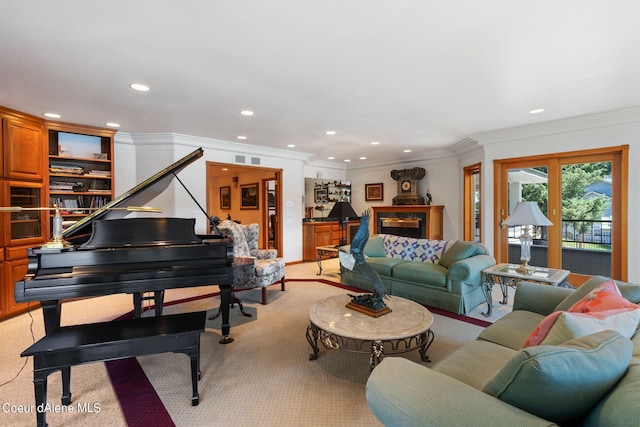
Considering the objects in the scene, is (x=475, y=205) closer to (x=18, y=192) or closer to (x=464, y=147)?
(x=464, y=147)

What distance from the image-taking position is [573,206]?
4.42m

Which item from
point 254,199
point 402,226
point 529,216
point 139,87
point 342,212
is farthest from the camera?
point 254,199

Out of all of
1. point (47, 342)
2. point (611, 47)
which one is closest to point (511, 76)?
point (611, 47)

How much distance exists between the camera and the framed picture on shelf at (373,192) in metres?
7.91

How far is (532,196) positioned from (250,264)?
180 inches

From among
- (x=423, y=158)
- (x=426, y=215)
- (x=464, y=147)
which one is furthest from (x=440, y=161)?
(x=426, y=215)

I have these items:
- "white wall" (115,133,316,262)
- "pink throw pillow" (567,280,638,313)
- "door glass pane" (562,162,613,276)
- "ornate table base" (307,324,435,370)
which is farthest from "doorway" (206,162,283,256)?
"pink throw pillow" (567,280,638,313)

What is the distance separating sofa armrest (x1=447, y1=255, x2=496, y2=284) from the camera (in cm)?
331

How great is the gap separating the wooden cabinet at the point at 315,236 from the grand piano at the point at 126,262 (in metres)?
4.03

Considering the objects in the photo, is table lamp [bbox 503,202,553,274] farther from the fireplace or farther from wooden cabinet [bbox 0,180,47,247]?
wooden cabinet [bbox 0,180,47,247]

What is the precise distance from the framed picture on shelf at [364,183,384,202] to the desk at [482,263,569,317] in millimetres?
4622

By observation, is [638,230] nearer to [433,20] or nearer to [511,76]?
[511,76]

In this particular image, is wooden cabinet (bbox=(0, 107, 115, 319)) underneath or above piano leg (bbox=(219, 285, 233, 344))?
above

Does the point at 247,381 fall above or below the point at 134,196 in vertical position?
below
